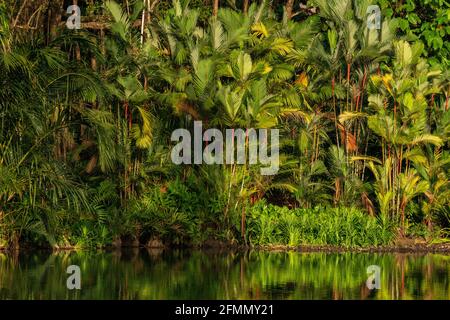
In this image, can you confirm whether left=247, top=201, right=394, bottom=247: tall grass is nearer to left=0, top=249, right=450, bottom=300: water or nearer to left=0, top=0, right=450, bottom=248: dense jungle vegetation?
left=0, top=0, right=450, bottom=248: dense jungle vegetation

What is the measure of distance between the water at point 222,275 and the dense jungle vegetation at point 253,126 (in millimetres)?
904

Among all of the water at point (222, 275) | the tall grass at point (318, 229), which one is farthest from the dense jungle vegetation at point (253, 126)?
the water at point (222, 275)

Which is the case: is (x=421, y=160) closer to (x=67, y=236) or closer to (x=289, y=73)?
(x=289, y=73)

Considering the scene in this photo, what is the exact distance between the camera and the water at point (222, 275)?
1402 centimetres

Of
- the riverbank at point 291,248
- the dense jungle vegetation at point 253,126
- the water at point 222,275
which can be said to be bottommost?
the water at point 222,275

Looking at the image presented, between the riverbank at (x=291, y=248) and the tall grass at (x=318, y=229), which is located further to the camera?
the tall grass at (x=318, y=229)

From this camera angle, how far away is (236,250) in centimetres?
2119

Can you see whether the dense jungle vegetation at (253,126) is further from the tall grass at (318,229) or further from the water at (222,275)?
the water at (222,275)

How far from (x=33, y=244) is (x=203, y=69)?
434cm

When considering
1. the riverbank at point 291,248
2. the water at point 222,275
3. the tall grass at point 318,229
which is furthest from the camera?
the tall grass at point 318,229

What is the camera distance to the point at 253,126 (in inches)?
842

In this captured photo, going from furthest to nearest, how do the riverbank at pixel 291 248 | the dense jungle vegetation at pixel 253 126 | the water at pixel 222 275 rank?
the riverbank at pixel 291 248 < the dense jungle vegetation at pixel 253 126 < the water at pixel 222 275

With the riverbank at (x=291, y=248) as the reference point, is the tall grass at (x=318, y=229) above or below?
above
